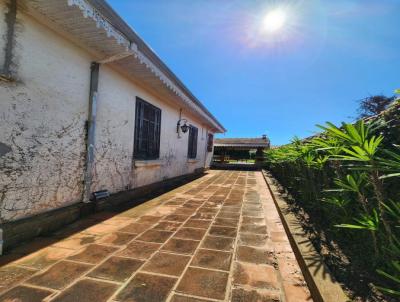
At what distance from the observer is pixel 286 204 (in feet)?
16.1

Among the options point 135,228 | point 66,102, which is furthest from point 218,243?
point 66,102

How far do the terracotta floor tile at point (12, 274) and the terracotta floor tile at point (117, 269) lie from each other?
57cm

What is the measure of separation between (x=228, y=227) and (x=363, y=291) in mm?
1992

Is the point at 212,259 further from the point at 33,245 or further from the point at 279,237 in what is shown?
the point at 33,245

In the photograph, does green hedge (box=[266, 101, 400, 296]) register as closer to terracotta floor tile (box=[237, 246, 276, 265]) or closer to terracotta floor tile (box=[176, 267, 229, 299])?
terracotta floor tile (box=[237, 246, 276, 265])

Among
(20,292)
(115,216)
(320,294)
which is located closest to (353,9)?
(320,294)

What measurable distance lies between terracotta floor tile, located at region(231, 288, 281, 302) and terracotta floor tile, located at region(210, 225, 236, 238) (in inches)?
50.7

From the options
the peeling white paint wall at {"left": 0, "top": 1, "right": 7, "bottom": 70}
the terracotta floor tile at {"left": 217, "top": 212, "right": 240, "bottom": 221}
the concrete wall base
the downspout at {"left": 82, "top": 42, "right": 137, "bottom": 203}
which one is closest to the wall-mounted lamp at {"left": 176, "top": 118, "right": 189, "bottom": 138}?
the concrete wall base

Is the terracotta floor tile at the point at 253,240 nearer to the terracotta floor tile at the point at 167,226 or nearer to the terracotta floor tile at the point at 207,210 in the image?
the terracotta floor tile at the point at 167,226

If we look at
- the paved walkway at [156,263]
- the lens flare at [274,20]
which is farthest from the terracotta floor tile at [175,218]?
the lens flare at [274,20]

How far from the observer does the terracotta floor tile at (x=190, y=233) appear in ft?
10.3

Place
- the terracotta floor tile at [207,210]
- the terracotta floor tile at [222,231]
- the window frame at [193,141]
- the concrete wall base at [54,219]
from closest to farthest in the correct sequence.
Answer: the concrete wall base at [54,219] < the terracotta floor tile at [222,231] < the terracotta floor tile at [207,210] < the window frame at [193,141]

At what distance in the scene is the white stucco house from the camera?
8.64 ft

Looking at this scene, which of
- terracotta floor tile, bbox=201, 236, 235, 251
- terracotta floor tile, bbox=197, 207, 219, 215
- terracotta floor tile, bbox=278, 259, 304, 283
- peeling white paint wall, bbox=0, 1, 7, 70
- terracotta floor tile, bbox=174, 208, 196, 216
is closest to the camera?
terracotta floor tile, bbox=278, 259, 304, 283
